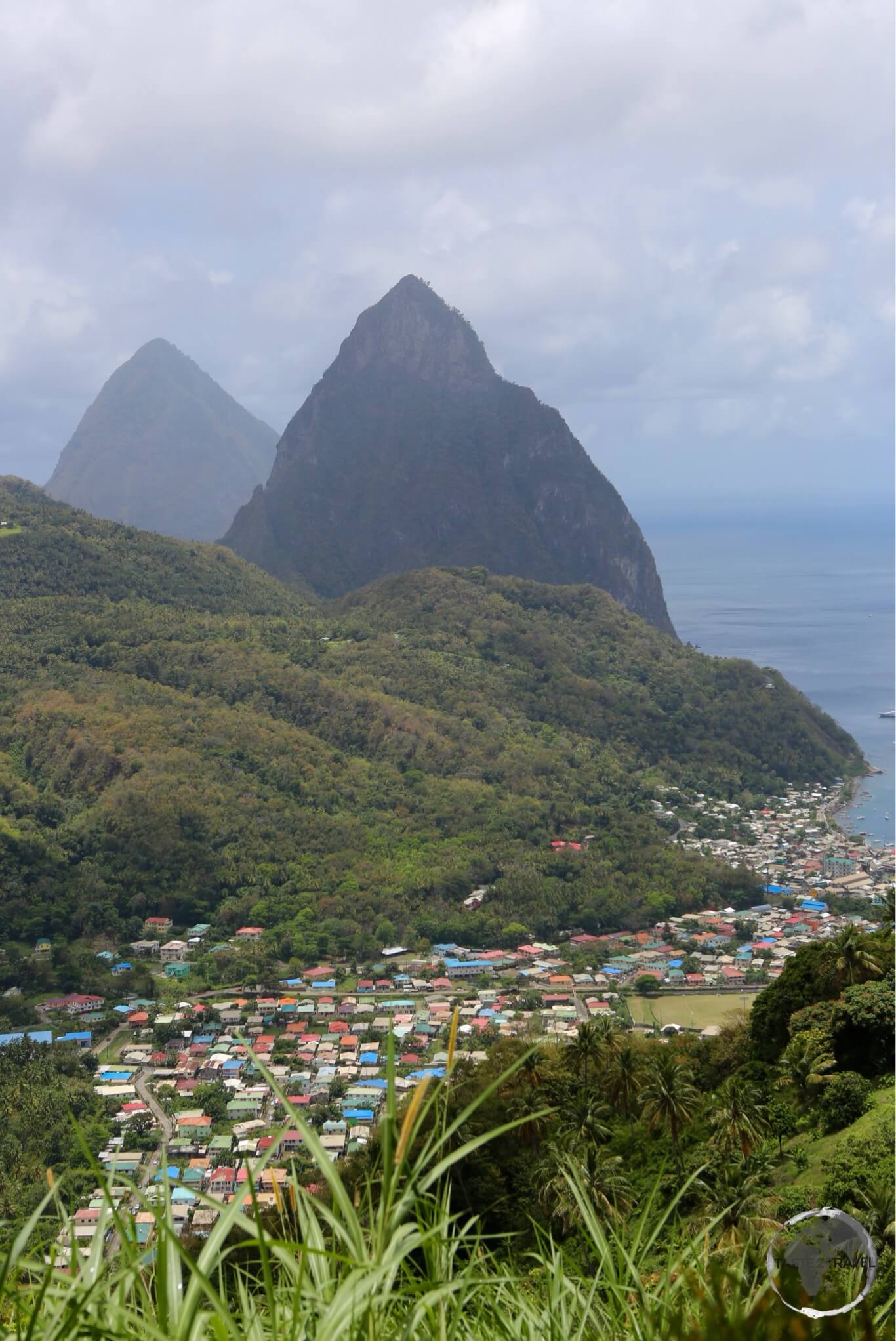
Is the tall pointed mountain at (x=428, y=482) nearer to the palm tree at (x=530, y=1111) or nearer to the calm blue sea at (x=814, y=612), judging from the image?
the calm blue sea at (x=814, y=612)

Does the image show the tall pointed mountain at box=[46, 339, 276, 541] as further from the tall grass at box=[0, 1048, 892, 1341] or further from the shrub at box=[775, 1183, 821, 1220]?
the tall grass at box=[0, 1048, 892, 1341]

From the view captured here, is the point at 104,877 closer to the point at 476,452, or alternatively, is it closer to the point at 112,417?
the point at 476,452

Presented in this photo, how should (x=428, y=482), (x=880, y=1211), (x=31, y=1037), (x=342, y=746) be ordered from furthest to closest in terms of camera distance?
(x=428, y=482) → (x=342, y=746) → (x=31, y=1037) → (x=880, y=1211)

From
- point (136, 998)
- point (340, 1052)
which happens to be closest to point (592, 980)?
point (340, 1052)

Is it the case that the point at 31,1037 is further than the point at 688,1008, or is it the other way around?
the point at 688,1008

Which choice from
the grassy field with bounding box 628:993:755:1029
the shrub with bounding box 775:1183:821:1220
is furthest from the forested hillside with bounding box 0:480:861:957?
the shrub with bounding box 775:1183:821:1220

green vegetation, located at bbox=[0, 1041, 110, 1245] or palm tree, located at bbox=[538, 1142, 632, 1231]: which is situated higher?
palm tree, located at bbox=[538, 1142, 632, 1231]

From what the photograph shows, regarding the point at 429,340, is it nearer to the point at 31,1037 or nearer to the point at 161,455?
the point at 161,455

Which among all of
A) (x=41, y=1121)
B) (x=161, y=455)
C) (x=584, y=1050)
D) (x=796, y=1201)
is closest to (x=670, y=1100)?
(x=584, y=1050)
